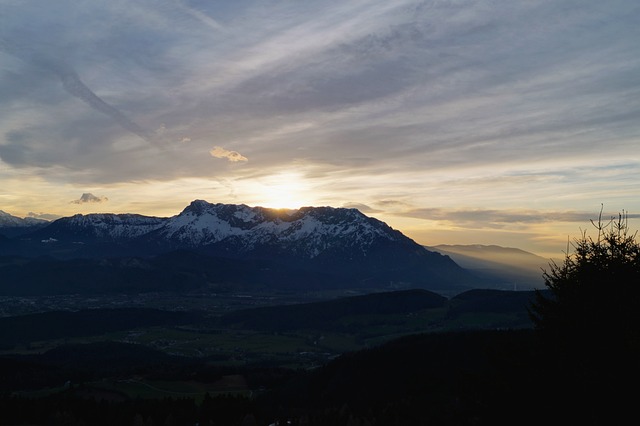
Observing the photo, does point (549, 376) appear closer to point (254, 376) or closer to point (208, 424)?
point (208, 424)

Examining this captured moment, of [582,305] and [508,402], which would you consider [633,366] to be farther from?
[508,402]

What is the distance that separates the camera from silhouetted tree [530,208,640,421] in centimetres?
2431

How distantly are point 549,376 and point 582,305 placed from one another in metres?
4.02

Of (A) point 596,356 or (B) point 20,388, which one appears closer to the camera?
(A) point 596,356

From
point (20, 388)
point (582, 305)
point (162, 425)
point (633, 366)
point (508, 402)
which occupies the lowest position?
point (20, 388)

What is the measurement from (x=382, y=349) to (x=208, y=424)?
257 ft

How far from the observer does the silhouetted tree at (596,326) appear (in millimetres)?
24312

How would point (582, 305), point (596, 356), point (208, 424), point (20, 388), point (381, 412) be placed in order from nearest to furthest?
point (596, 356) < point (582, 305) < point (208, 424) < point (381, 412) < point (20, 388)

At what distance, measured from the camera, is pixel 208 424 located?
78688 mm

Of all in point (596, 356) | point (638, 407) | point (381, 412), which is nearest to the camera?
point (638, 407)

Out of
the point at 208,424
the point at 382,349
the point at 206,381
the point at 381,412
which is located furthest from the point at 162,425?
the point at 382,349

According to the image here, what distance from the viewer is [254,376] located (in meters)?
153

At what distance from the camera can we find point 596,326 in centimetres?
2620

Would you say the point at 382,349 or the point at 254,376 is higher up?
the point at 382,349
